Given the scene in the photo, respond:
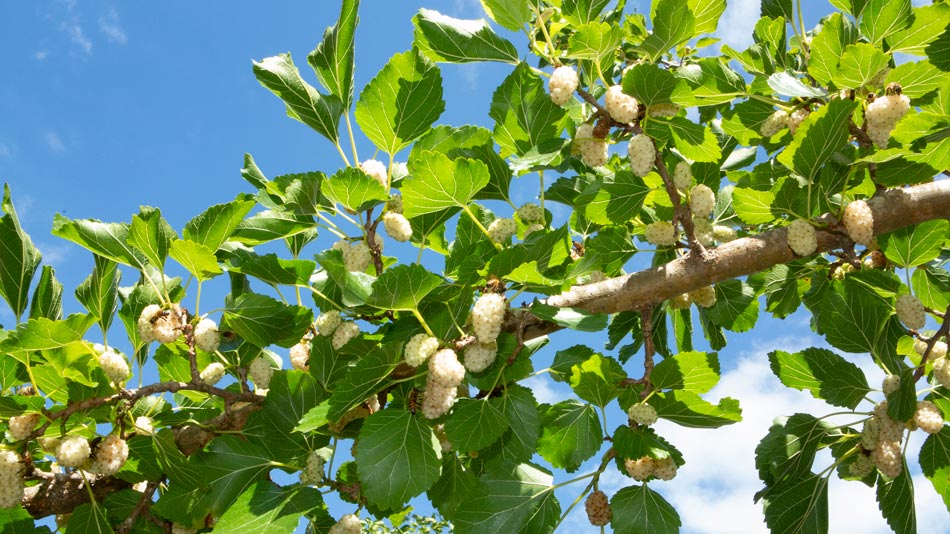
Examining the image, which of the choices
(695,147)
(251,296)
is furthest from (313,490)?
(695,147)

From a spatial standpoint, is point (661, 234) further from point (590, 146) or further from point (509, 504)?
point (509, 504)

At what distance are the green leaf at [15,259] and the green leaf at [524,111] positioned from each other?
135 cm

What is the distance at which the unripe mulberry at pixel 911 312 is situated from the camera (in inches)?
81.0

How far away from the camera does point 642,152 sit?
1.84 meters

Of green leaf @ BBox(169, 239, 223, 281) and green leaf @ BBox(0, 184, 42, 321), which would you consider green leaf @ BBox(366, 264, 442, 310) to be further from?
green leaf @ BBox(0, 184, 42, 321)

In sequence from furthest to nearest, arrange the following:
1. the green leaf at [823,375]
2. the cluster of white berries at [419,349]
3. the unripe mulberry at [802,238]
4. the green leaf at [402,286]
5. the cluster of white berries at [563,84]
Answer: the green leaf at [823,375], the unripe mulberry at [802,238], the cluster of white berries at [563,84], the cluster of white berries at [419,349], the green leaf at [402,286]

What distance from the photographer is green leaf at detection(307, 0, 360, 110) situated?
1.88 meters

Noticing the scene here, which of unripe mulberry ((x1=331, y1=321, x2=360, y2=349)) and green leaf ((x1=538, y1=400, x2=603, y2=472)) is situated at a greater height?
unripe mulberry ((x1=331, y1=321, x2=360, y2=349))

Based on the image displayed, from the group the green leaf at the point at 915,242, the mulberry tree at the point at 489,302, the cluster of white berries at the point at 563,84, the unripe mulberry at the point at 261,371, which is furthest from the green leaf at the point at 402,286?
the green leaf at the point at 915,242

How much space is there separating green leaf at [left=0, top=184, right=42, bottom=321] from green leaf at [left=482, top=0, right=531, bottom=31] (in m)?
1.38

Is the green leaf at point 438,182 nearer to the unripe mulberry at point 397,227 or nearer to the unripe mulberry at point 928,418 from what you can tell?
the unripe mulberry at point 397,227

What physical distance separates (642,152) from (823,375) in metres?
0.88

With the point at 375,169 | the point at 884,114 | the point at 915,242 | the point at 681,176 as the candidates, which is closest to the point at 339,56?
the point at 375,169

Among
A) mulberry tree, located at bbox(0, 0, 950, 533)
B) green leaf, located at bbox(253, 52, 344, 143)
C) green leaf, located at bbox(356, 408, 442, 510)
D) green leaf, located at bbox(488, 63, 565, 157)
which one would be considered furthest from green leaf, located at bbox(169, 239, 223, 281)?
green leaf, located at bbox(488, 63, 565, 157)
